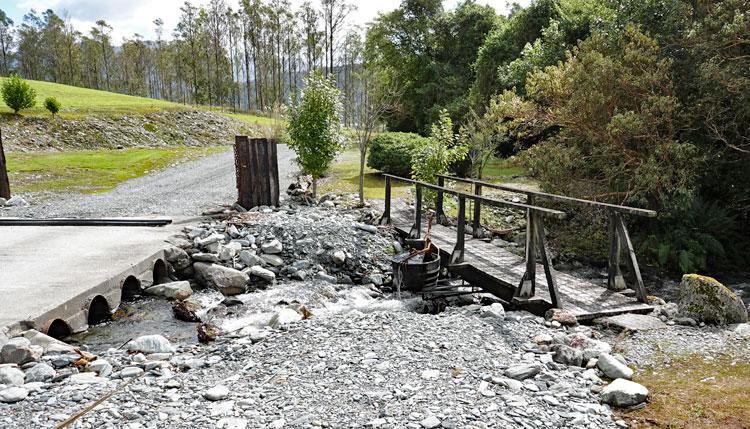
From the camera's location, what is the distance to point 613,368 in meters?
4.64

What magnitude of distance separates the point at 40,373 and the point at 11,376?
23 centimetres

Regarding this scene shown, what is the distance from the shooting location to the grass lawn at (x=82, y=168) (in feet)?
57.9

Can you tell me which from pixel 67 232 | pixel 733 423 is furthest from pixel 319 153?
pixel 733 423

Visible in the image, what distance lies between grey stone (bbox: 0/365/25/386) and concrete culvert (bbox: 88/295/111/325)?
2299mm

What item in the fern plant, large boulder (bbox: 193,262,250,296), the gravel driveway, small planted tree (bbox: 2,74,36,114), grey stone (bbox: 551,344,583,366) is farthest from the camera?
small planted tree (bbox: 2,74,36,114)

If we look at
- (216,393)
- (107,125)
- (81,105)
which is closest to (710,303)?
(216,393)

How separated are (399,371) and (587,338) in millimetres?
2201

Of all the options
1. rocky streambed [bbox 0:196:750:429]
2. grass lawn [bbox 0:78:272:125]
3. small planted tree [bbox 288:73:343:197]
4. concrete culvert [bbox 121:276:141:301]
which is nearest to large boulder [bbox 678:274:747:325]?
rocky streambed [bbox 0:196:750:429]

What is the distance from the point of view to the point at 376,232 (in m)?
11.5

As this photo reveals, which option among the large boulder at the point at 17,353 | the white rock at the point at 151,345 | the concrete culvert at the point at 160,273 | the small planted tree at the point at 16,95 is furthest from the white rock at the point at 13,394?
the small planted tree at the point at 16,95

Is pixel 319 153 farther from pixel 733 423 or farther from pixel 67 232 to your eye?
pixel 733 423

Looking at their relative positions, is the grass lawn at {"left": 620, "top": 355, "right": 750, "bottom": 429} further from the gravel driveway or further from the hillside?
the hillside

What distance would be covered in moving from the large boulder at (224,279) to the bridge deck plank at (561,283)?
374cm

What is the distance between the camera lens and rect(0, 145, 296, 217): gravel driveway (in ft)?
42.2
